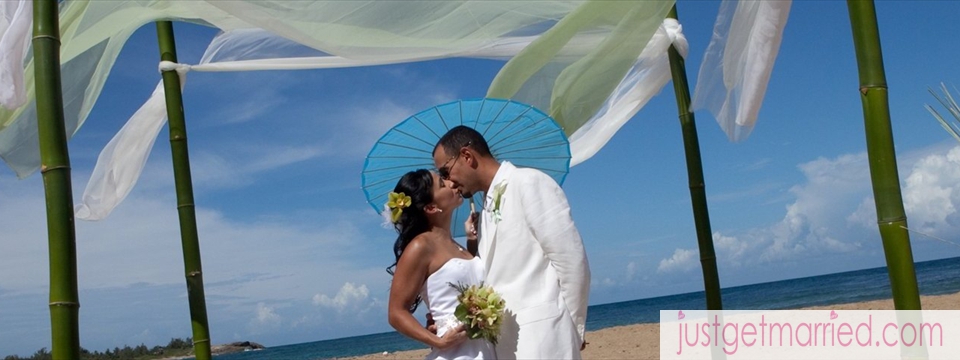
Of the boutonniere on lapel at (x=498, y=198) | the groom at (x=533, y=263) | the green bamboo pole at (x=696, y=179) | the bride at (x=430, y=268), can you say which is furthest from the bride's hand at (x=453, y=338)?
the green bamboo pole at (x=696, y=179)

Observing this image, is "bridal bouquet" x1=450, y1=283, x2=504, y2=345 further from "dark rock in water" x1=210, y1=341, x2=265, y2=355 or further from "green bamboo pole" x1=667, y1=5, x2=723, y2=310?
"dark rock in water" x1=210, y1=341, x2=265, y2=355

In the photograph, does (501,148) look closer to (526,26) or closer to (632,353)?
(526,26)

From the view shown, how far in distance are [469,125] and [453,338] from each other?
99 centimetres

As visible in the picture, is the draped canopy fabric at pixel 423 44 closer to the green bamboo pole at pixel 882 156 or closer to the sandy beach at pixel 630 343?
the green bamboo pole at pixel 882 156

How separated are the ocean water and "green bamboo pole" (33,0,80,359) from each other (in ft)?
88.2

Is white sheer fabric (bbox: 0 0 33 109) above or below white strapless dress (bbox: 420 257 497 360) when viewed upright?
above

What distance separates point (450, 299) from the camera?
2.88 m

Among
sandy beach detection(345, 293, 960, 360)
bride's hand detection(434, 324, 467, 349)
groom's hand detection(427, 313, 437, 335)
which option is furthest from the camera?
sandy beach detection(345, 293, 960, 360)

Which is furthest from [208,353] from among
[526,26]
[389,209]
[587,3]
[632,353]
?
→ [632,353]

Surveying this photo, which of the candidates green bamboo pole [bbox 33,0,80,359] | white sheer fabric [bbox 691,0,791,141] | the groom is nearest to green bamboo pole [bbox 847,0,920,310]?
white sheer fabric [bbox 691,0,791,141]

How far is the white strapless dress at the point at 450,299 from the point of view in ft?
9.33

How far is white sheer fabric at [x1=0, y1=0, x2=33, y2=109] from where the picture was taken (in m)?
2.90

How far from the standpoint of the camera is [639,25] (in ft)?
→ 9.30

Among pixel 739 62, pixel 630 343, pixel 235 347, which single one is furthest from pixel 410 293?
pixel 235 347
